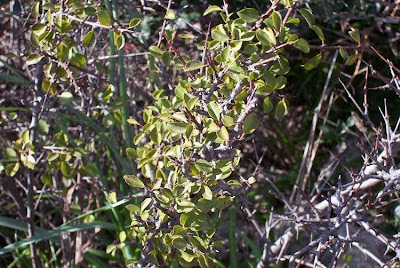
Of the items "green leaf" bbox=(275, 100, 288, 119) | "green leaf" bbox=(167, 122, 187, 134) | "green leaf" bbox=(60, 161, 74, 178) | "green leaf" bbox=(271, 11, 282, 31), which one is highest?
"green leaf" bbox=(271, 11, 282, 31)

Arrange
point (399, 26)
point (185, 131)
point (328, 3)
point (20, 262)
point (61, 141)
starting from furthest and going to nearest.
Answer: point (399, 26)
point (328, 3)
point (20, 262)
point (61, 141)
point (185, 131)

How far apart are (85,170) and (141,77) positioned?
82 centimetres

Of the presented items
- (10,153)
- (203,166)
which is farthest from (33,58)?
(203,166)

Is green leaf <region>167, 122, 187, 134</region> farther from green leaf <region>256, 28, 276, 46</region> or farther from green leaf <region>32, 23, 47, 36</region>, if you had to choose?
green leaf <region>32, 23, 47, 36</region>

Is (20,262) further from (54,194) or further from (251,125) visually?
(251,125)

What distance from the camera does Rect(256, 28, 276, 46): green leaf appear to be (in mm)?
1322

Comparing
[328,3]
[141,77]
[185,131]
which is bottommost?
[141,77]

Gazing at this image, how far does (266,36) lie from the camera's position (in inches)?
52.6

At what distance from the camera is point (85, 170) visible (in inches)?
70.5

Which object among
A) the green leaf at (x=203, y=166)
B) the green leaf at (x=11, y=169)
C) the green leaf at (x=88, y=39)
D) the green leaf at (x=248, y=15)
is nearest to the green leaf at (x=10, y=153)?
the green leaf at (x=11, y=169)

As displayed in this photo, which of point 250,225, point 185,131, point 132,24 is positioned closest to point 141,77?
point 250,225

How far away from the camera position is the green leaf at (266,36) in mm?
1322

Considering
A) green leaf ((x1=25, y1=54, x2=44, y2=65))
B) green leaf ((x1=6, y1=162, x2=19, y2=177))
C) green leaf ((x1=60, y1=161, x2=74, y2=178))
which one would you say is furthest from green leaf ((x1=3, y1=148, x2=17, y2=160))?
green leaf ((x1=25, y1=54, x2=44, y2=65))

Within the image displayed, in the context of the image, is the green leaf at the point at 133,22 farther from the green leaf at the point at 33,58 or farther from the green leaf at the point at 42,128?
the green leaf at the point at 42,128
